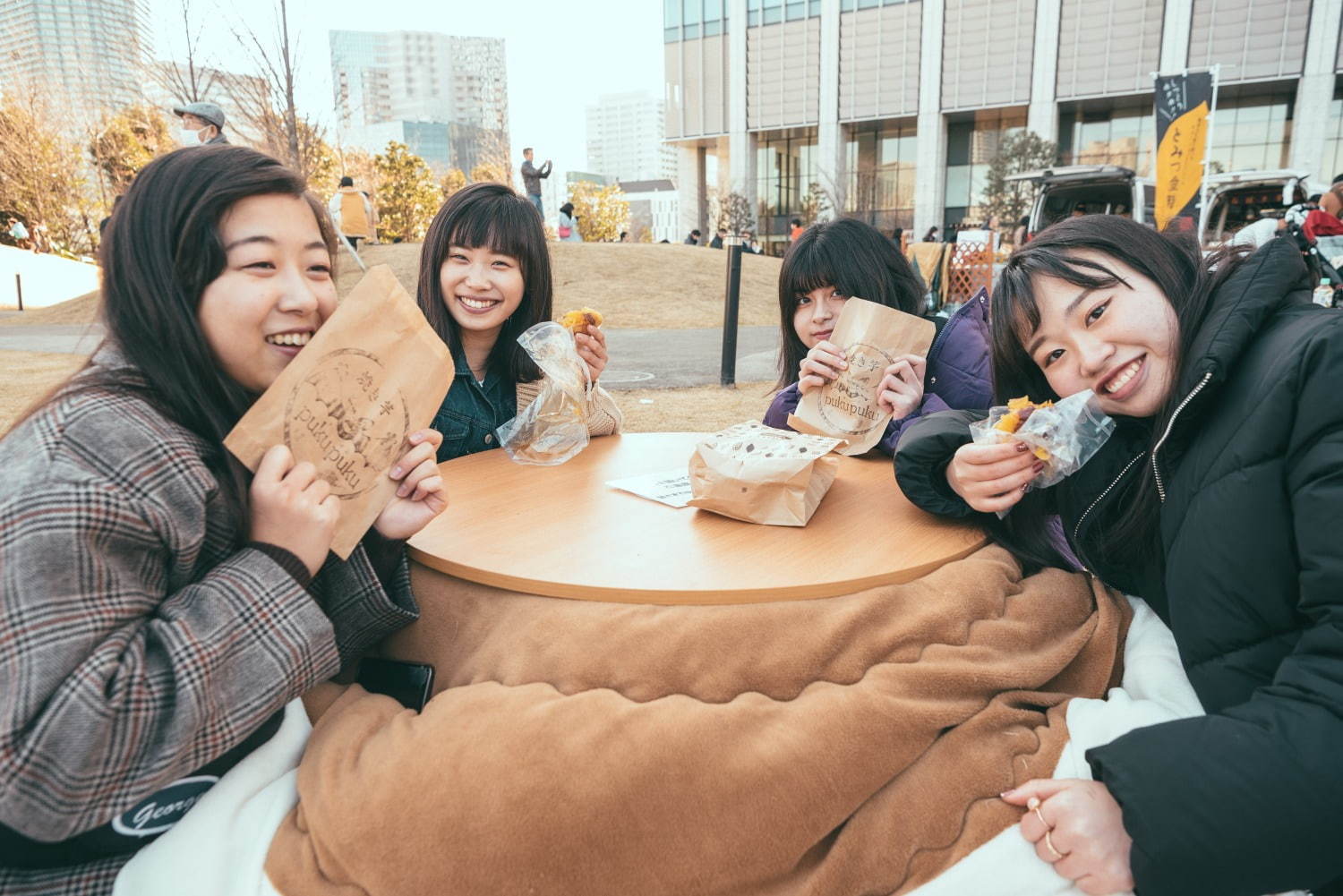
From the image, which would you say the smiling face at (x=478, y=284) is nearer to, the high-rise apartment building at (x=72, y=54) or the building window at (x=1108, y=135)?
the high-rise apartment building at (x=72, y=54)

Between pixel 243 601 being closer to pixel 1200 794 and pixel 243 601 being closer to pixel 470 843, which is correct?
pixel 470 843

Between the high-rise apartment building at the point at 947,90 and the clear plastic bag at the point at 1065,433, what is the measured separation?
29092 mm

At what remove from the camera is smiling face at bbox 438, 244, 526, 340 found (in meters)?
2.46

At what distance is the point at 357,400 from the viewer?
4.15 feet

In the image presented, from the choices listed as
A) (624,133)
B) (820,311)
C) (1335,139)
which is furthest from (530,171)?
(624,133)

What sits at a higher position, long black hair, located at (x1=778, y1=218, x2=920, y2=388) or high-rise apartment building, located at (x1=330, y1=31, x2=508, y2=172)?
high-rise apartment building, located at (x1=330, y1=31, x2=508, y2=172)

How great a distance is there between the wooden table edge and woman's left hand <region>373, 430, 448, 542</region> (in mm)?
169

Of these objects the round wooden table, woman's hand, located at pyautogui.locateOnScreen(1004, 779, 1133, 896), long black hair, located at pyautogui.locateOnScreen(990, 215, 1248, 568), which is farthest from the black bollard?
woman's hand, located at pyautogui.locateOnScreen(1004, 779, 1133, 896)

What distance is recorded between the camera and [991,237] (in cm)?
926

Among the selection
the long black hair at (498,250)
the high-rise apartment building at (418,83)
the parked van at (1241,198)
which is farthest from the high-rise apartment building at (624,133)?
the long black hair at (498,250)

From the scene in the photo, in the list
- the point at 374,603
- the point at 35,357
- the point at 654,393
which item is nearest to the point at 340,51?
the point at 35,357

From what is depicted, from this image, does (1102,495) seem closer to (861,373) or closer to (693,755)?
(861,373)

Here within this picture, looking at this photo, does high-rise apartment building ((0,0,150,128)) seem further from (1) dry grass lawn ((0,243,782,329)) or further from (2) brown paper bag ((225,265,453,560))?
(2) brown paper bag ((225,265,453,560))

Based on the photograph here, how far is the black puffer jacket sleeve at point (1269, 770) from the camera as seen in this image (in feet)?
3.09
